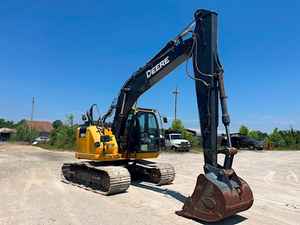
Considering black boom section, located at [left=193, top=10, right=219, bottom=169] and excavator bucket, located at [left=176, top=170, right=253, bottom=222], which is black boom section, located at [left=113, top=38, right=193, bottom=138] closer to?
black boom section, located at [left=193, top=10, right=219, bottom=169]

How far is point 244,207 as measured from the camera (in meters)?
6.25

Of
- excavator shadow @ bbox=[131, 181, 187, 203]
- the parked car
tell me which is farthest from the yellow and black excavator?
the parked car

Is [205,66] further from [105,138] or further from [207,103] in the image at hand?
[105,138]

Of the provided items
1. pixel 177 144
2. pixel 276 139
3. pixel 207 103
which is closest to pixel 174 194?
pixel 207 103

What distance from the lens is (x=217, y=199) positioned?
586cm

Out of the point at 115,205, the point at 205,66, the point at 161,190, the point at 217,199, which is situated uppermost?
the point at 205,66

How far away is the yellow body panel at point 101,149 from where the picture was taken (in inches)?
392

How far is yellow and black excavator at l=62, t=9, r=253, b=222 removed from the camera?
621cm

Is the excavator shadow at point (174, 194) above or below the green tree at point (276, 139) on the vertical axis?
below

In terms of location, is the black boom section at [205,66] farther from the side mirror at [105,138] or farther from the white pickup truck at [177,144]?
the white pickup truck at [177,144]

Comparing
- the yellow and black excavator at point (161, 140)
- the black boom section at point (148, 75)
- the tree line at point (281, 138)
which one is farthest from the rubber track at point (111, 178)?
the tree line at point (281, 138)

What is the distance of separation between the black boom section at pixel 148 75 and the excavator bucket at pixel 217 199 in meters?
3.49

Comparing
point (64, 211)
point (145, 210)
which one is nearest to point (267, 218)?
point (145, 210)

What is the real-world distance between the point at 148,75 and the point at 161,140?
234 centimetres
